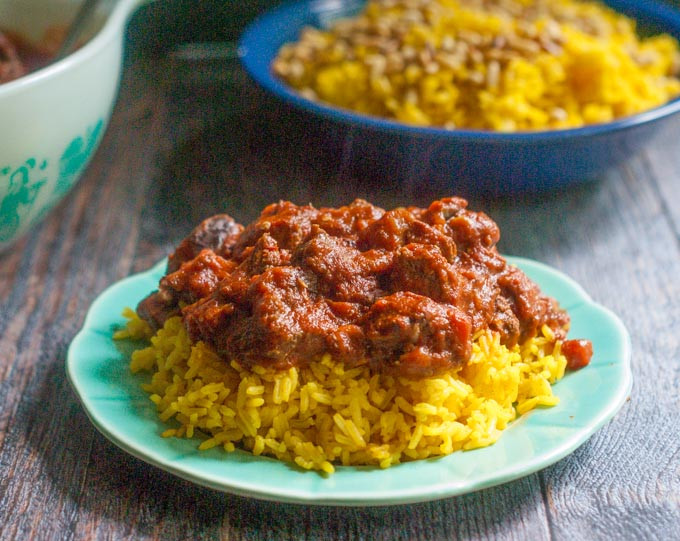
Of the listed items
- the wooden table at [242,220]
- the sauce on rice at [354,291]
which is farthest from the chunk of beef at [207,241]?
the wooden table at [242,220]

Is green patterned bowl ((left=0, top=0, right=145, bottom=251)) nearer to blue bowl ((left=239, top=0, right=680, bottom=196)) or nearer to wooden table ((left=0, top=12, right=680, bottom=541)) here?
wooden table ((left=0, top=12, right=680, bottom=541))

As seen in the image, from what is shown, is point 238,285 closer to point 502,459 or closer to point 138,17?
point 502,459

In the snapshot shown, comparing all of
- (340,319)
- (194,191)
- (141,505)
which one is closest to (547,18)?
(194,191)

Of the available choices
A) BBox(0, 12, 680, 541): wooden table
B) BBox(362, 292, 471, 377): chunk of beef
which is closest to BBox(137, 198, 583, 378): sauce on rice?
BBox(362, 292, 471, 377): chunk of beef

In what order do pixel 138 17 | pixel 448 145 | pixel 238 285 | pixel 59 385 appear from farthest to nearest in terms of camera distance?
1. pixel 138 17
2. pixel 448 145
3. pixel 59 385
4. pixel 238 285

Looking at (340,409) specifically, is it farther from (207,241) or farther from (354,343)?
(207,241)

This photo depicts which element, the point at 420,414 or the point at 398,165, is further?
the point at 398,165

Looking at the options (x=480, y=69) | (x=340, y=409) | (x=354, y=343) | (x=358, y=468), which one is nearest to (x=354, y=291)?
(x=354, y=343)
